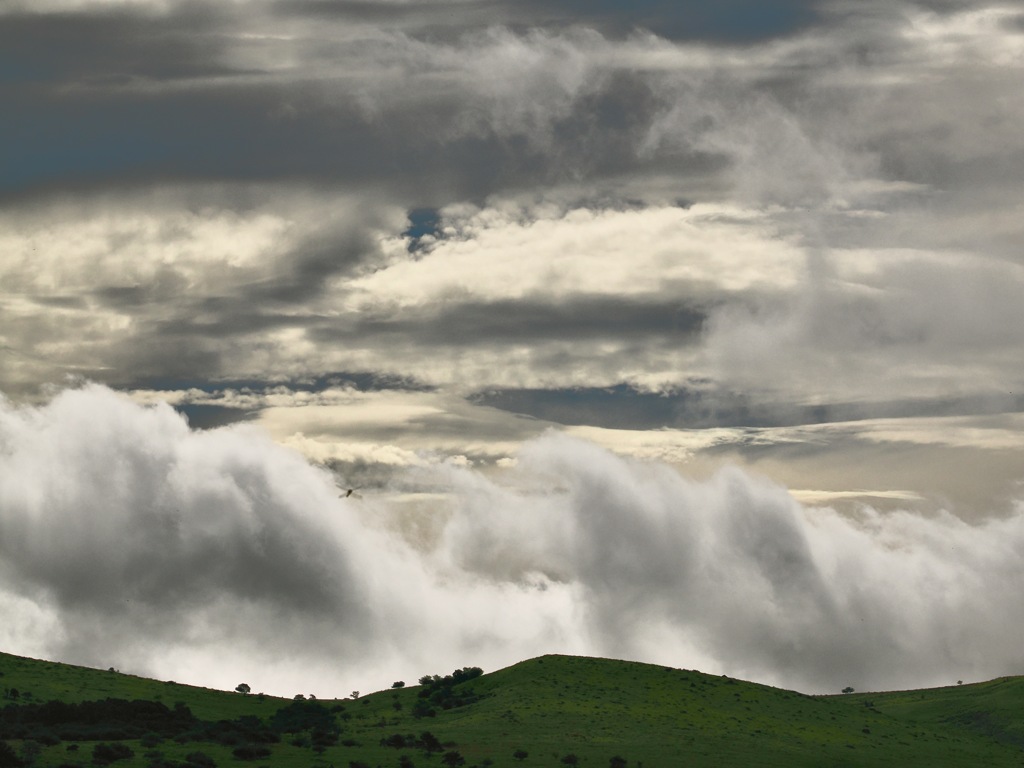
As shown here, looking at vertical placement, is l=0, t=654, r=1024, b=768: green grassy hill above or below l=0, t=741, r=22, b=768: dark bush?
above

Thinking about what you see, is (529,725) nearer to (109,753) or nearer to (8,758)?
(109,753)

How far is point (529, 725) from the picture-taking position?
434 feet

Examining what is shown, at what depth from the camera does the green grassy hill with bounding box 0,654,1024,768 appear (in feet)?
371

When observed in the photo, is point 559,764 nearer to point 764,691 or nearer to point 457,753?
point 457,753

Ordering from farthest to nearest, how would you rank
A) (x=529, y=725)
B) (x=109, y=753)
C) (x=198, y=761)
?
(x=529, y=725) < (x=198, y=761) < (x=109, y=753)

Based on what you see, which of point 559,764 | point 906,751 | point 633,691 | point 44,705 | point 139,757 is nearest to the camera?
point 139,757

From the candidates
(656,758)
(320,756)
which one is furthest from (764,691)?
(320,756)

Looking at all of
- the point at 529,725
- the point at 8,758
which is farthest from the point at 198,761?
the point at 529,725

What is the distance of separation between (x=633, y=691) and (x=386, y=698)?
32.7 metres

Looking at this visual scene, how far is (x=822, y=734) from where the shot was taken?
468 feet

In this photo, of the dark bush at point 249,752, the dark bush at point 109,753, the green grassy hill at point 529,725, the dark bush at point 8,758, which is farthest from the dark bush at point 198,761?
the dark bush at point 8,758

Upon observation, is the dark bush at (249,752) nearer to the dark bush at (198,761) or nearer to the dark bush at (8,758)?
the dark bush at (198,761)

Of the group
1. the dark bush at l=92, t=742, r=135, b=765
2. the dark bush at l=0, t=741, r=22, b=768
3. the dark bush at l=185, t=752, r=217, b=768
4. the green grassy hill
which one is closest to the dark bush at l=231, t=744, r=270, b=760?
the green grassy hill

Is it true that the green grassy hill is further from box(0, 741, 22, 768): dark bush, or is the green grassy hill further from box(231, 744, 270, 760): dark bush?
box(0, 741, 22, 768): dark bush
